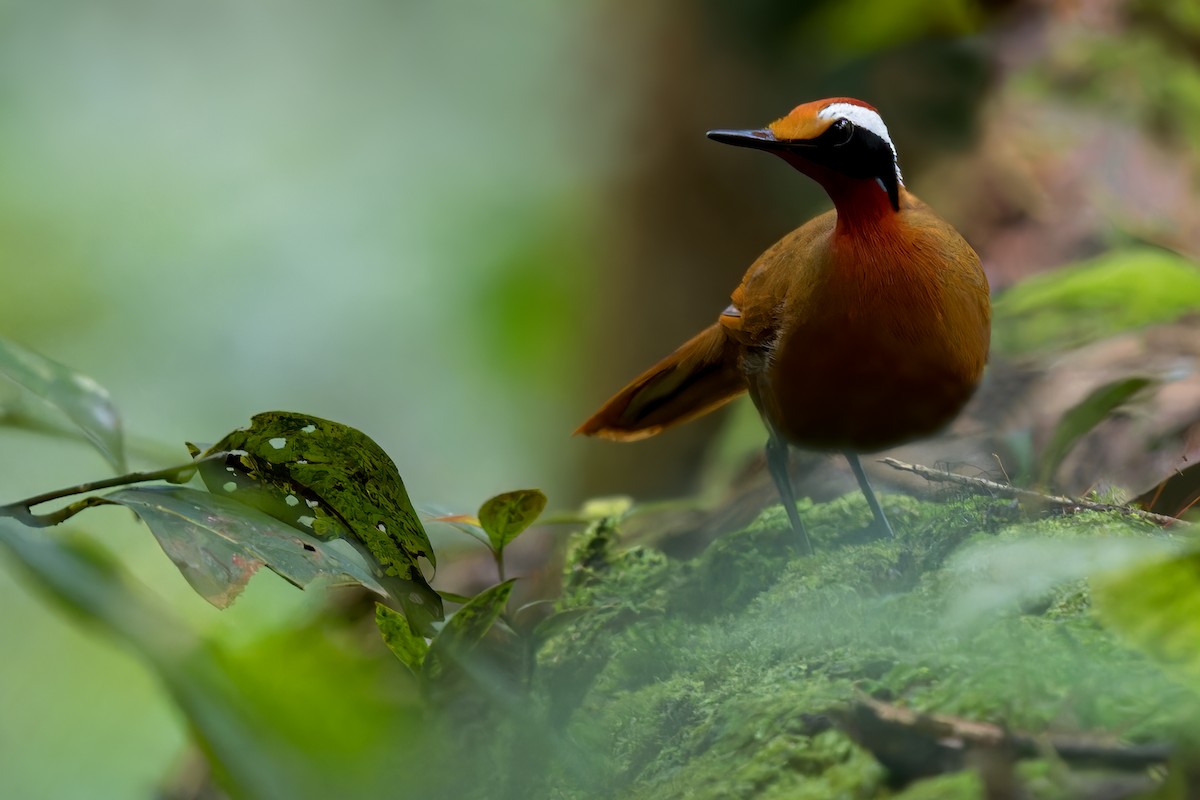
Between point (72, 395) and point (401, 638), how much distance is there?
1.70 ft

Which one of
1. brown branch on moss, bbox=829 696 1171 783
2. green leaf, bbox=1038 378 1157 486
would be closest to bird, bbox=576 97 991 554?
green leaf, bbox=1038 378 1157 486

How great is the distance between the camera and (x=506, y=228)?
4.03 metres

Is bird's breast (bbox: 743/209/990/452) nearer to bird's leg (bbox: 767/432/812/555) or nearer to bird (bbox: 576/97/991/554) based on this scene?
bird (bbox: 576/97/991/554)

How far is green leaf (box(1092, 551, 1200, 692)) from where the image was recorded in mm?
829

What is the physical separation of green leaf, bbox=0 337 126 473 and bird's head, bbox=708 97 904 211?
36.2 inches

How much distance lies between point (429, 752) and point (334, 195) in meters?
3.08

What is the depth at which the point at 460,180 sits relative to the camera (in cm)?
408

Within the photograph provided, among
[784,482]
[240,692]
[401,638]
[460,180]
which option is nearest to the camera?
[240,692]

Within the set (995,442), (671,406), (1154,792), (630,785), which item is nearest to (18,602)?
(671,406)

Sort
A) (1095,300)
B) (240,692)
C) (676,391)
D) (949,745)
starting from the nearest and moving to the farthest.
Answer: (240,692) < (949,745) < (676,391) < (1095,300)

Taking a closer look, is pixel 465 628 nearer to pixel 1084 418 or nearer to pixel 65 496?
pixel 65 496

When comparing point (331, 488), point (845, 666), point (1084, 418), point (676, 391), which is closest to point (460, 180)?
point (676, 391)

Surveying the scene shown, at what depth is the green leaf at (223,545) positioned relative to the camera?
3.31ft

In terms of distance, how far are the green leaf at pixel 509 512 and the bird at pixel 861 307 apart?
0.50 metres
